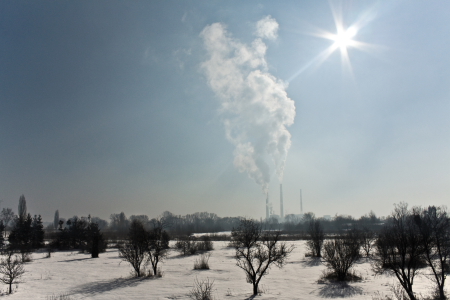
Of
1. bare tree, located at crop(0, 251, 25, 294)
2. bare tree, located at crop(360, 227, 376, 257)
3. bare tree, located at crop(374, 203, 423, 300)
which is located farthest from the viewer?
bare tree, located at crop(360, 227, 376, 257)

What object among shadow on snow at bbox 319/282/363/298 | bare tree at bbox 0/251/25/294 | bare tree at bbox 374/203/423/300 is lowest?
shadow on snow at bbox 319/282/363/298

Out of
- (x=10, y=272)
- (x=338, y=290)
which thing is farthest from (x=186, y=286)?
(x=10, y=272)

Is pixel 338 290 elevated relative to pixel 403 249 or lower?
lower

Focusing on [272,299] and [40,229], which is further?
[40,229]

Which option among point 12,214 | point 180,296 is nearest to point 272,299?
point 180,296

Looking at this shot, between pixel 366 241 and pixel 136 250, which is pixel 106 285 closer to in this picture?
pixel 136 250

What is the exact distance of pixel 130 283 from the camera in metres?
17.5

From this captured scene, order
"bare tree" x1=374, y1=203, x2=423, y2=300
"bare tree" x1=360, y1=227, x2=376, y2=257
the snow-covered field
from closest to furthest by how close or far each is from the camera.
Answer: "bare tree" x1=374, y1=203, x2=423, y2=300
the snow-covered field
"bare tree" x1=360, y1=227, x2=376, y2=257

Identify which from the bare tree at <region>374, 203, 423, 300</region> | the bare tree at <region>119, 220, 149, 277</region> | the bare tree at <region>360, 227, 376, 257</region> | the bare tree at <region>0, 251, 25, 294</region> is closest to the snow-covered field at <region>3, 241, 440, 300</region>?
the bare tree at <region>0, 251, 25, 294</region>

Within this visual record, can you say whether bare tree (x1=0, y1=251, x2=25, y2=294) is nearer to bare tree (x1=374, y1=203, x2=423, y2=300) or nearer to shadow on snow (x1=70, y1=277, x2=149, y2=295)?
shadow on snow (x1=70, y1=277, x2=149, y2=295)

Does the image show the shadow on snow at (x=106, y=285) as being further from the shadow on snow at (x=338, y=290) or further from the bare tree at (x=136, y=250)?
the shadow on snow at (x=338, y=290)

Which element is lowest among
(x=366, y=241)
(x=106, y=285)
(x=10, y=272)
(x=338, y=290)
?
(x=366, y=241)

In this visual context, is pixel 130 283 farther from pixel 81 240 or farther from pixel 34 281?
pixel 81 240

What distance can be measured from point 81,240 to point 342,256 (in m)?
47.1
